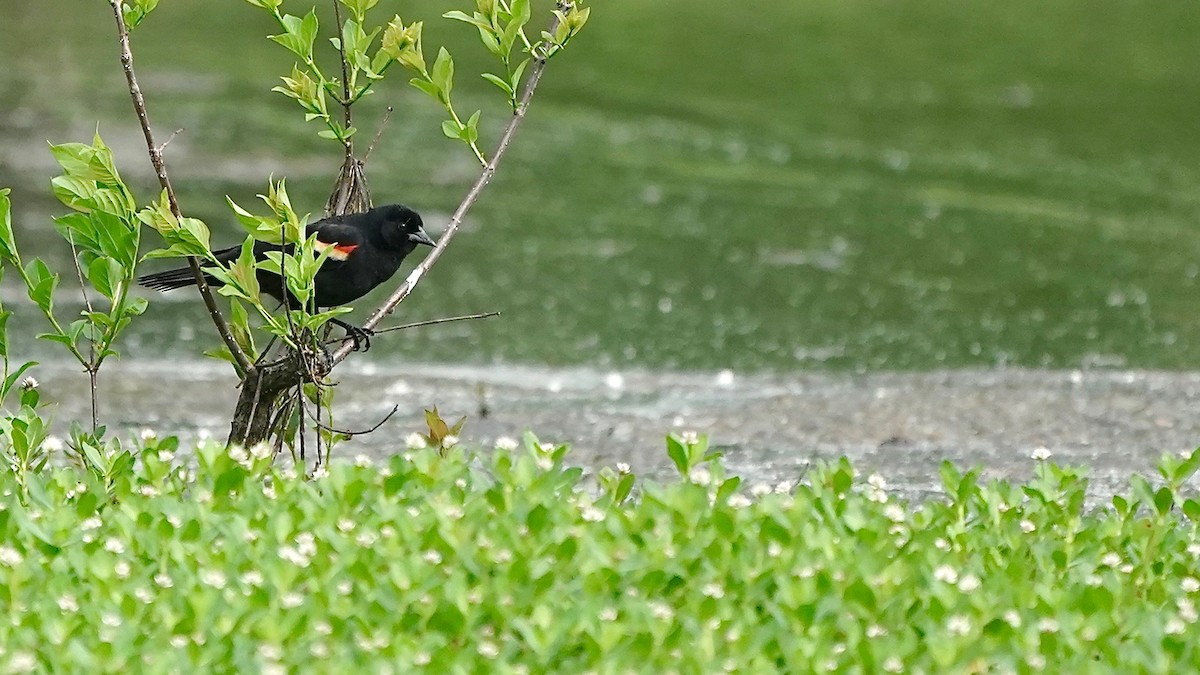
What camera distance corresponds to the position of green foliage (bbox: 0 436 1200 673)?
3.99 metres

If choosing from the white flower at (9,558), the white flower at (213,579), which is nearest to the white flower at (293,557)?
the white flower at (213,579)

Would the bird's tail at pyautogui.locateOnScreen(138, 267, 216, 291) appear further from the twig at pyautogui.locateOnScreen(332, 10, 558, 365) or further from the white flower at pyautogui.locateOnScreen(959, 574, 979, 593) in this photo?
the white flower at pyautogui.locateOnScreen(959, 574, 979, 593)

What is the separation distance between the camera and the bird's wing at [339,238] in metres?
6.25

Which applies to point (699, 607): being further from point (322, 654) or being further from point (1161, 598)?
point (1161, 598)

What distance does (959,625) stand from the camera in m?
4.05

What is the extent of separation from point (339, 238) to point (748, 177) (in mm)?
7995

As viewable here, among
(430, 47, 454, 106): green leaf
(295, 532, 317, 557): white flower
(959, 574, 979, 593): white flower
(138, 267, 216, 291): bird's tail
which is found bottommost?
(138, 267, 216, 291): bird's tail

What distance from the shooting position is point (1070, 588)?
175 inches

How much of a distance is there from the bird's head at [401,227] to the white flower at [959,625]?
279 centimetres

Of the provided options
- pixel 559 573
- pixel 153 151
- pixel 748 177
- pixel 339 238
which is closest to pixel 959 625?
pixel 559 573

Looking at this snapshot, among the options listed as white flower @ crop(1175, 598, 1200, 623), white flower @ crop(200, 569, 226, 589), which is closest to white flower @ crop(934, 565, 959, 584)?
white flower @ crop(1175, 598, 1200, 623)

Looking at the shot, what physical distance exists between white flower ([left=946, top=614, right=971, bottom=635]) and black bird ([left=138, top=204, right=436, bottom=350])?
266 cm

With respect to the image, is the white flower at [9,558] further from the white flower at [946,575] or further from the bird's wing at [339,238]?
the white flower at [946,575]

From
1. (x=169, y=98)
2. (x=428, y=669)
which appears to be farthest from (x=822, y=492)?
(x=169, y=98)
